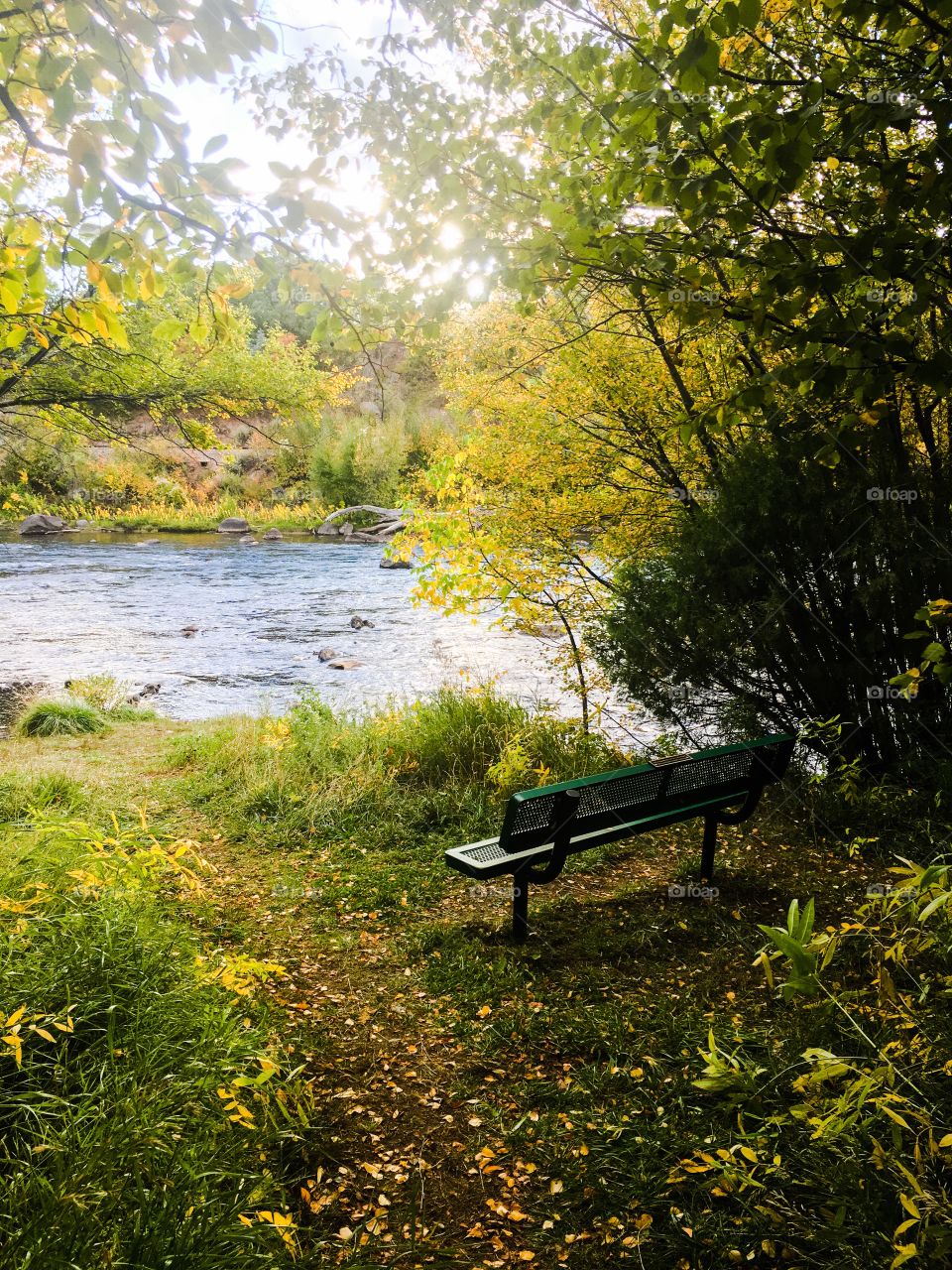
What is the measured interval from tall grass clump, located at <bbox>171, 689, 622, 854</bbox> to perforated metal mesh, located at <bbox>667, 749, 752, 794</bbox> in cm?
125

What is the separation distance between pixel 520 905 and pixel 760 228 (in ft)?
8.71

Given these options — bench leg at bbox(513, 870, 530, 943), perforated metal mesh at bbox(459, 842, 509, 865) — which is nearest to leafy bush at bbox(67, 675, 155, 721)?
perforated metal mesh at bbox(459, 842, 509, 865)

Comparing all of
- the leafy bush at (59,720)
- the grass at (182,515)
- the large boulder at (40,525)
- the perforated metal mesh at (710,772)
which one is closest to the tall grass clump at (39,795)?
the leafy bush at (59,720)

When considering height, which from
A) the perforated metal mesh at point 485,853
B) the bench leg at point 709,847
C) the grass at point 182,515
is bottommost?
the bench leg at point 709,847

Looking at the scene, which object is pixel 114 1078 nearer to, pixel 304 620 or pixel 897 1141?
pixel 897 1141

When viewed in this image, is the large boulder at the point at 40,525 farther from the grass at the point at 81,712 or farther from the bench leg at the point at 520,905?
the bench leg at the point at 520,905

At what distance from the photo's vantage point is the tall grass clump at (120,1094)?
4.73 ft

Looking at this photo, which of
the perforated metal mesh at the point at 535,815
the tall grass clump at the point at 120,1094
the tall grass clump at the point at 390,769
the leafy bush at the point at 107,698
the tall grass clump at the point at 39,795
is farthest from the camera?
the leafy bush at the point at 107,698

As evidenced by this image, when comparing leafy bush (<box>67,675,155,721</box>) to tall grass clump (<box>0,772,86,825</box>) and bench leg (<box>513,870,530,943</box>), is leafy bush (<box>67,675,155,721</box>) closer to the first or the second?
tall grass clump (<box>0,772,86,825</box>)

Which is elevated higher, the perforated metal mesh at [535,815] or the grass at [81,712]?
the perforated metal mesh at [535,815]

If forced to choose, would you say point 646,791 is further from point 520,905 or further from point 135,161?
point 135,161

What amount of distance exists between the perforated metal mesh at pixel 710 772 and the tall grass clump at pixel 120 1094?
1.94 metres

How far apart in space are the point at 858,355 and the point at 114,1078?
2479 millimetres

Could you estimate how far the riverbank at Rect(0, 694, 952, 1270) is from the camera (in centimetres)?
169
